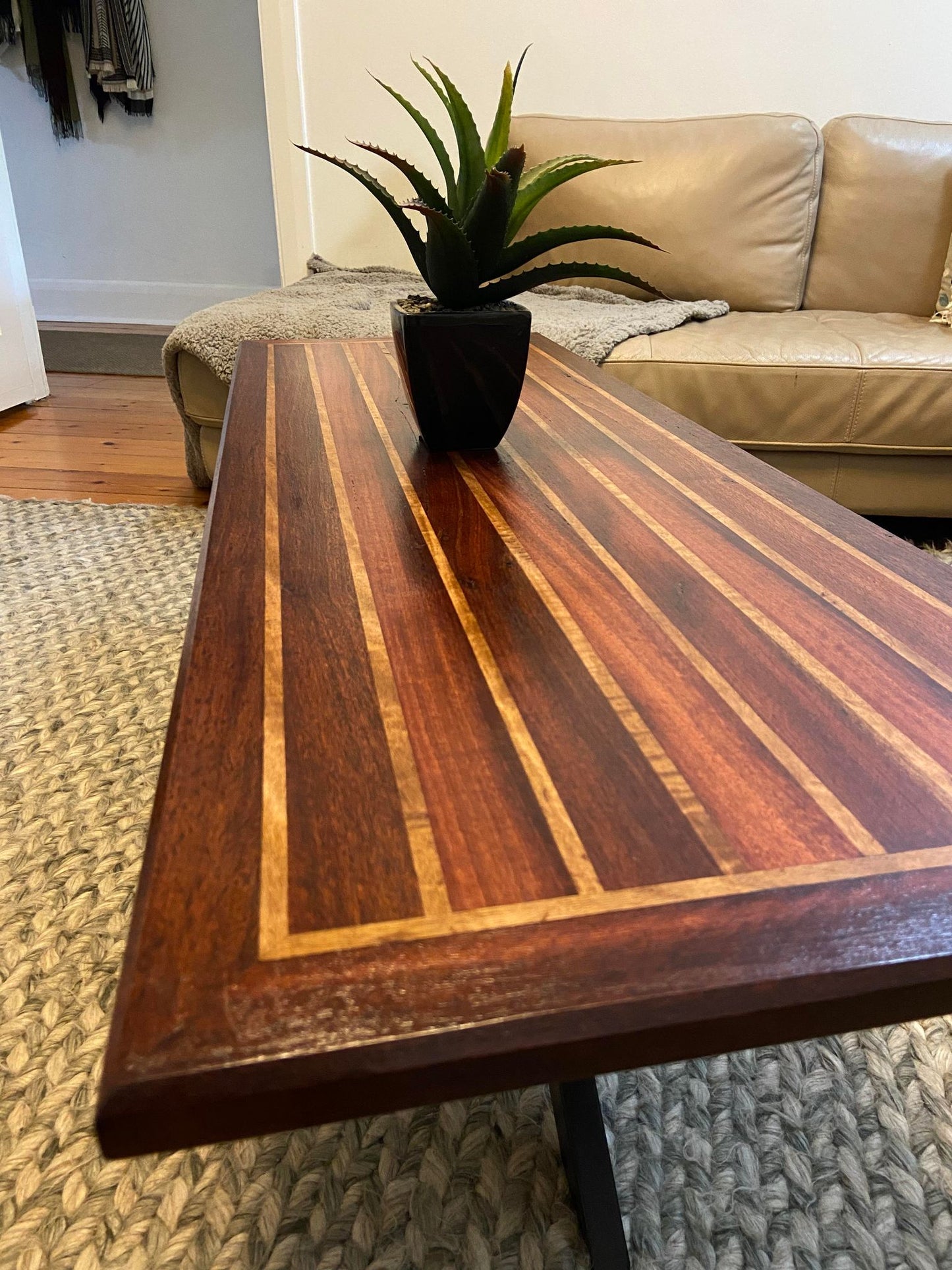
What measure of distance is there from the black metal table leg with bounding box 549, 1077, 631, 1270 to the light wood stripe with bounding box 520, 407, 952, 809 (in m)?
0.31

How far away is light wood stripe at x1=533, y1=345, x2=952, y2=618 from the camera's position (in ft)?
2.14

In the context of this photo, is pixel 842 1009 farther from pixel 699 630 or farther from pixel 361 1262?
pixel 361 1262

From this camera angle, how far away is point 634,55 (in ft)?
7.48

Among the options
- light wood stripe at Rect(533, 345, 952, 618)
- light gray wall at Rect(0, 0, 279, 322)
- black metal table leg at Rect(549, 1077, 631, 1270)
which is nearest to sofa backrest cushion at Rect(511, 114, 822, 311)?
light wood stripe at Rect(533, 345, 952, 618)

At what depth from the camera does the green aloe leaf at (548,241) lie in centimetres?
85

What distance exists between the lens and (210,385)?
5.62ft

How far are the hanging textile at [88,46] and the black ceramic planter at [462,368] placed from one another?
3478mm

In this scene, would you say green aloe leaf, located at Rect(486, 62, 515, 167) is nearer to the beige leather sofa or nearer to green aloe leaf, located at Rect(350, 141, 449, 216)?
green aloe leaf, located at Rect(350, 141, 449, 216)

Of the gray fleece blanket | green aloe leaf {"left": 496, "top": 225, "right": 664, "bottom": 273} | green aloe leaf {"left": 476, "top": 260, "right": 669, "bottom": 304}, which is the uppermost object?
green aloe leaf {"left": 496, "top": 225, "right": 664, "bottom": 273}

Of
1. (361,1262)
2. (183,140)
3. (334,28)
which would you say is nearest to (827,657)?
(361,1262)

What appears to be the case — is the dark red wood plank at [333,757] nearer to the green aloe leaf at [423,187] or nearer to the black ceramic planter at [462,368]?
the black ceramic planter at [462,368]

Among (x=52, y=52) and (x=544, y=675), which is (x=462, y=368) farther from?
(x=52, y=52)

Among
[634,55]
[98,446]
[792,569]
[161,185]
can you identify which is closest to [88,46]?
[161,185]

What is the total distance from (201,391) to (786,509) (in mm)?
1287
